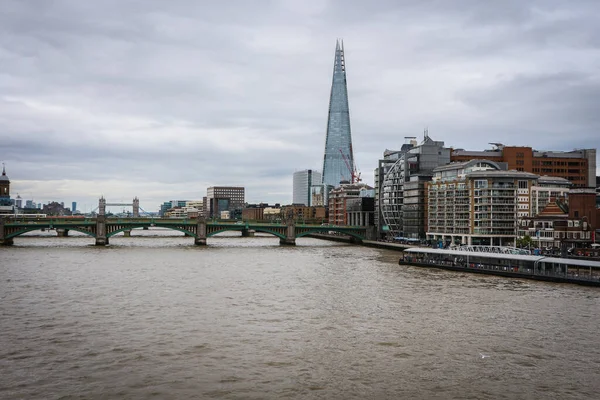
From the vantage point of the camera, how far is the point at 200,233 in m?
150

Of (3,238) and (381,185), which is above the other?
(381,185)

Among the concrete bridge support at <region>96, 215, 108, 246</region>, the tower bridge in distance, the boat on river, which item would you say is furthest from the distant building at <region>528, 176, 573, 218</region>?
the concrete bridge support at <region>96, 215, 108, 246</region>

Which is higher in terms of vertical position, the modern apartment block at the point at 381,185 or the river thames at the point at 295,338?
the modern apartment block at the point at 381,185

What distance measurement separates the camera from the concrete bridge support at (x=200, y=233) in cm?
14888

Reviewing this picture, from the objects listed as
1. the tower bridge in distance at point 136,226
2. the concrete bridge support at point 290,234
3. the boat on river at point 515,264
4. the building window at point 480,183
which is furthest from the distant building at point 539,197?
the concrete bridge support at point 290,234

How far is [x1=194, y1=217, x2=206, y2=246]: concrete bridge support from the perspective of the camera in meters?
149

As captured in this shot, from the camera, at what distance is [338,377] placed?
3300 cm

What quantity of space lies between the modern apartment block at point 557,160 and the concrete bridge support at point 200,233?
7937cm

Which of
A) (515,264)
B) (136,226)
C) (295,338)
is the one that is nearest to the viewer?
(295,338)

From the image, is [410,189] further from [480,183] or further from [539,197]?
[539,197]

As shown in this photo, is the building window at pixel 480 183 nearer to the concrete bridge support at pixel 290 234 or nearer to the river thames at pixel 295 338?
the concrete bridge support at pixel 290 234

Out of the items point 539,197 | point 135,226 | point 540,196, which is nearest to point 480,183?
point 539,197

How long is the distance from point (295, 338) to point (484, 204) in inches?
3779

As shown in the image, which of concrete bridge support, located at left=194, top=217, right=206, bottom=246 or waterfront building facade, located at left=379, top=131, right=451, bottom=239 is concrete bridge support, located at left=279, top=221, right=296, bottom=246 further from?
waterfront building facade, located at left=379, top=131, right=451, bottom=239
